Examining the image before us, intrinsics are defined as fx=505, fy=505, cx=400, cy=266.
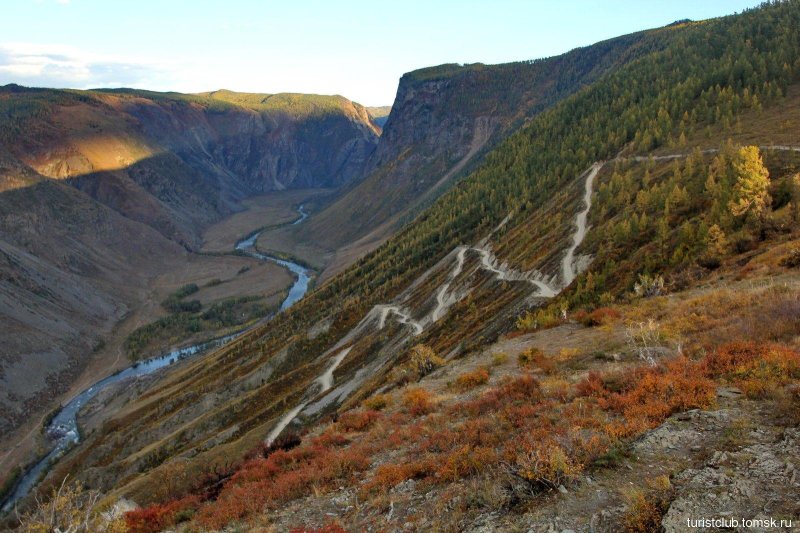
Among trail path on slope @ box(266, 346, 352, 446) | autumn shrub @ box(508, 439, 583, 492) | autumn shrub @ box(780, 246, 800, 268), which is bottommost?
trail path on slope @ box(266, 346, 352, 446)

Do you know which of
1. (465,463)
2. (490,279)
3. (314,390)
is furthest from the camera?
(490,279)

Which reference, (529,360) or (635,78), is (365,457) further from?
(635,78)

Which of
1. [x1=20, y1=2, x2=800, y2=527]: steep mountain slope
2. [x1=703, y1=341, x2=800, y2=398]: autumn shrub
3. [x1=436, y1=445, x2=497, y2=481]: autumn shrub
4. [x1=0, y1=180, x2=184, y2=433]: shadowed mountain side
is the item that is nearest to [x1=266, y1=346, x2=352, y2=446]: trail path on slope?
[x1=20, y1=2, x2=800, y2=527]: steep mountain slope

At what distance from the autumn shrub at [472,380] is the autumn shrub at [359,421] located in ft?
17.3

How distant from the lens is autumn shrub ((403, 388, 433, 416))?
27.8 metres

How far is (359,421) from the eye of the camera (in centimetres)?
2917

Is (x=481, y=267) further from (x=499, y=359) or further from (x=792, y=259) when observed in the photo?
(x=792, y=259)

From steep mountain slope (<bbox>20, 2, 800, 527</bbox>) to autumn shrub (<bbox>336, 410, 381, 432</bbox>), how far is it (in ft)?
4.45

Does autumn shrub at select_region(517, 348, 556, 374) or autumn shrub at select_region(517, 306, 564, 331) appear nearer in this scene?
autumn shrub at select_region(517, 348, 556, 374)

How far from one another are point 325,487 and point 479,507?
7972mm

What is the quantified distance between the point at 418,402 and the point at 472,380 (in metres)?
3.88

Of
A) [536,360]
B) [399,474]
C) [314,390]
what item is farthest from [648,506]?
[314,390]

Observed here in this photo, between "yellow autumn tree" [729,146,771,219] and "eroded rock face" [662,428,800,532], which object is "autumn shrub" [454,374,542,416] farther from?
"yellow autumn tree" [729,146,771,219]

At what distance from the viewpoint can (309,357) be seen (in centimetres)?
9350
